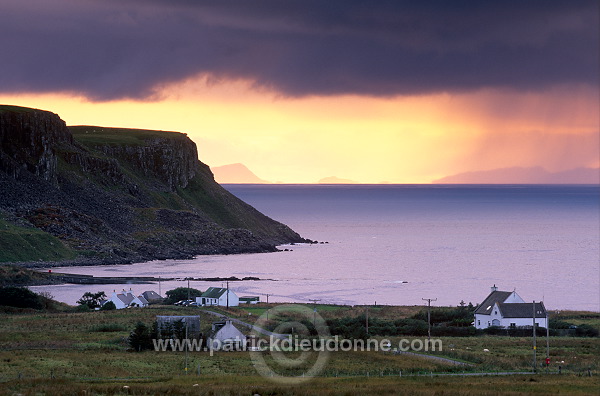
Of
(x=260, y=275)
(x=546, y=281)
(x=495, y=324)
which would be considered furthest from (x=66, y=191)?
(x=495, y=324)

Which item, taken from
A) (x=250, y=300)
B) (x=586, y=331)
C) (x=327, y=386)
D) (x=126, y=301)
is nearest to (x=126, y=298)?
(x=126, y=301)

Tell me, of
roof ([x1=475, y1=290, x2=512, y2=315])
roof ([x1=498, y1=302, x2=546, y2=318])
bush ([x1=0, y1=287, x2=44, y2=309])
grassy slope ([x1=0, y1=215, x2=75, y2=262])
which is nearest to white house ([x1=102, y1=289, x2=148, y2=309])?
bush ([x1=0, y1=287, x2=44, y2=309])

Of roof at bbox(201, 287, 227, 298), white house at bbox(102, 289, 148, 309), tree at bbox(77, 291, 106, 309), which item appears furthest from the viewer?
roof at bbox(201, 287, 227, 298)

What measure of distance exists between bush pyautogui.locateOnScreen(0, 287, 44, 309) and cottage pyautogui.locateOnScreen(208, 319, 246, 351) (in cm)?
3434

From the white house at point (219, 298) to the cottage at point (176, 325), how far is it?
27.9 metres

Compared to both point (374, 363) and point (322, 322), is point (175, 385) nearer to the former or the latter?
point (374, 363)

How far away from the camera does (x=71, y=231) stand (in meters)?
171

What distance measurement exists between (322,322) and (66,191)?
13053cm

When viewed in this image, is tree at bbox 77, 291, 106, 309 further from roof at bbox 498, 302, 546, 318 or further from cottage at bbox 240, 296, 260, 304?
roof at bbox 498, 302, 546, 318

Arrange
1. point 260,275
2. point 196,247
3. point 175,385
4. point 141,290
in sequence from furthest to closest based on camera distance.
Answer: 1. point 196,247
2. point 260,275
3. point 141,290
4. point 175,385

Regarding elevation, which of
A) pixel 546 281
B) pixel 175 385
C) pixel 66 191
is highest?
pixel 66 191

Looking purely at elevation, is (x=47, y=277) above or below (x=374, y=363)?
above

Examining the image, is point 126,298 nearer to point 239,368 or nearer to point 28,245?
point 239,368

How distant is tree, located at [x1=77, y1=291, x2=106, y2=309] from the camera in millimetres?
93375
